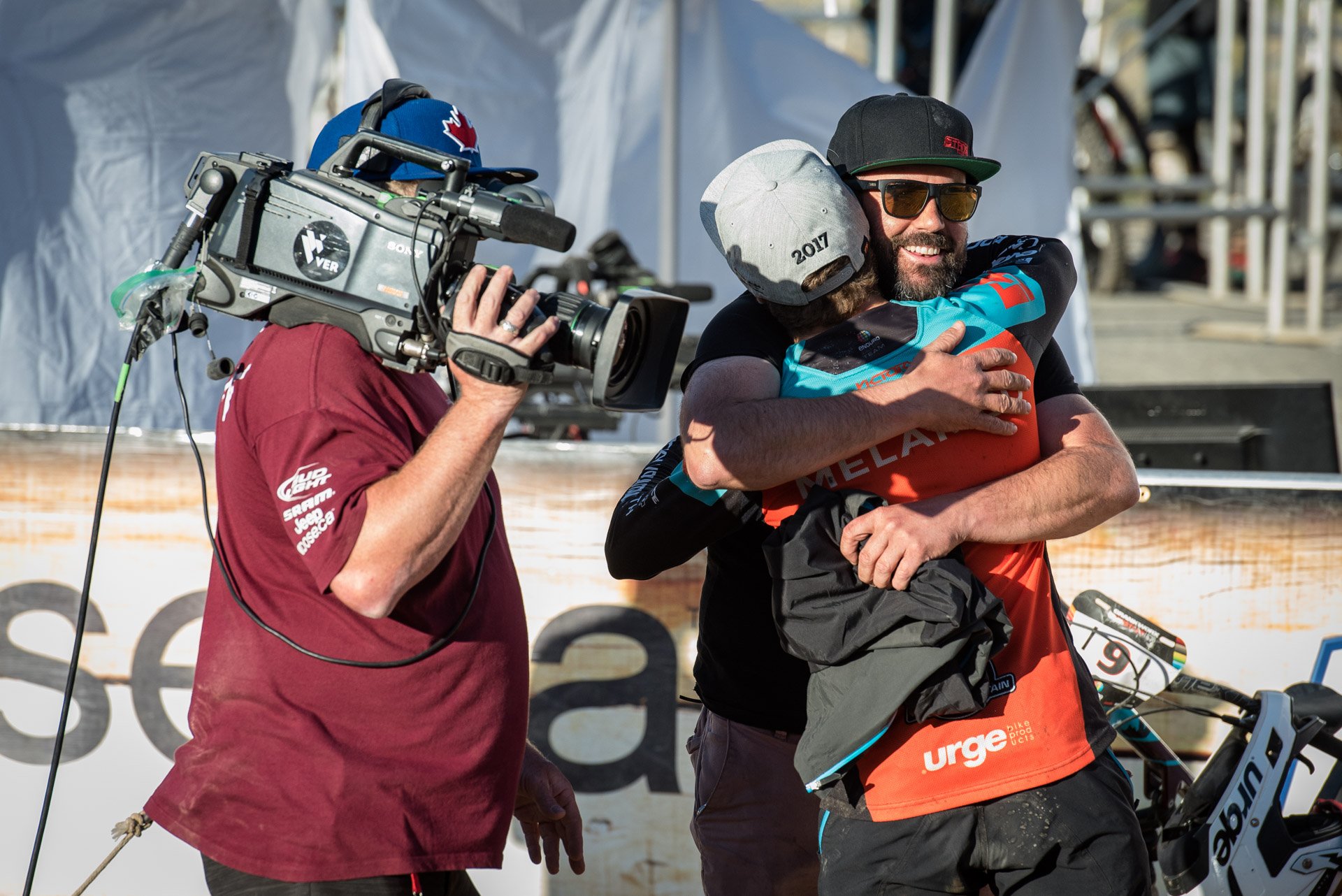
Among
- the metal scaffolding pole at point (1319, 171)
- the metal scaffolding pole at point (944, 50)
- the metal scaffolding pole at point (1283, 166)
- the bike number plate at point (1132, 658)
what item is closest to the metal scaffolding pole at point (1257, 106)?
the metal scaffolding pole at point (1283, 166)

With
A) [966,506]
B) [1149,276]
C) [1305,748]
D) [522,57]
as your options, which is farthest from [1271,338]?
[966,506]

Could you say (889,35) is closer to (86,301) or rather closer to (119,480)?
(86,301)

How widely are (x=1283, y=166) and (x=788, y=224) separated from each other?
875cm

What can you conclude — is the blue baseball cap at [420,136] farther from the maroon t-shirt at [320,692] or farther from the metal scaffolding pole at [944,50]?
the metal scaffolding pole at [944,50]

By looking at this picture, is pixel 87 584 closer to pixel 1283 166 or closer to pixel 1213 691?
pixel 1213 691

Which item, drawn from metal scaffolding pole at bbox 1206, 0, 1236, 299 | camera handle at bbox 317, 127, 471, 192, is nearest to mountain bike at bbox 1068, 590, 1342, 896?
camera handle at bbox 317, 127, 471, 192

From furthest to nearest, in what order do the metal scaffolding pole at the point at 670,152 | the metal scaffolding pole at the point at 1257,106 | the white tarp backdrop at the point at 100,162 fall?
the metal scaffolding pole at the point at 1257,106 → the metal scaffolding pole at the point at 670,152 → the white tarp backdrop at the point at 100,162

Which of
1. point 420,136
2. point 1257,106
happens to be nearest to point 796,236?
point 420,136

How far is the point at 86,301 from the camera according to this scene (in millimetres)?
5156

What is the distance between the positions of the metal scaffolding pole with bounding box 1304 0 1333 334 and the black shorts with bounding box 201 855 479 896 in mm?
9356

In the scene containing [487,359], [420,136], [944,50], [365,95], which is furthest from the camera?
[944,50]

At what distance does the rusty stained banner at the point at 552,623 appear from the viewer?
3006 mm

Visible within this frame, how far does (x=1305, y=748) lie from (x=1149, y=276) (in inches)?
454

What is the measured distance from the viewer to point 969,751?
A: 1795mm
